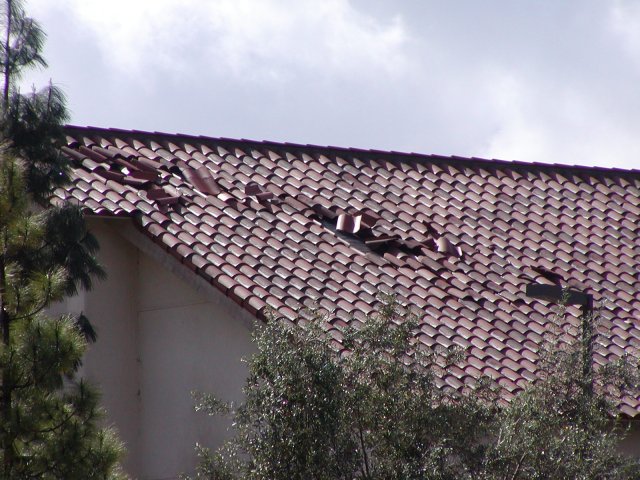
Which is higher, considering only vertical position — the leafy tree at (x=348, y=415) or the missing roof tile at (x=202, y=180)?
the missing roof tile at (x=202, y=180)

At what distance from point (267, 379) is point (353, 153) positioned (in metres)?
9.03

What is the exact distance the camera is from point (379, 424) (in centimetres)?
768

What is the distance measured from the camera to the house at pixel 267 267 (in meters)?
12.2

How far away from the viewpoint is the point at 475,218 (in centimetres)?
1536

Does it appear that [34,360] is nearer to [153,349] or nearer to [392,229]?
[153,349]

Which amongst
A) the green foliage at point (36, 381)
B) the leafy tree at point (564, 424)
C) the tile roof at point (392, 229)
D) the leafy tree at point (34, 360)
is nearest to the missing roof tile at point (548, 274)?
the tile roof at point (392, 229)

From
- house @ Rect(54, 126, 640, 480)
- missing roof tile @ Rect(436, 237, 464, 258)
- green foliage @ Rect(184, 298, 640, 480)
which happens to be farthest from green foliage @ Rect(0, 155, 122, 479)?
missing roof tile @ Rect(436, 237, 464, 258)

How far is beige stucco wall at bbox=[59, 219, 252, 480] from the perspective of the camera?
12523 mm

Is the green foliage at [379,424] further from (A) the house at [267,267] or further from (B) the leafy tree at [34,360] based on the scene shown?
(A) the house at [267,267]

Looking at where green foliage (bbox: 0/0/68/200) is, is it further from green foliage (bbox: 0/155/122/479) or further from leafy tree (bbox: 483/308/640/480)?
leafy tree (bbox: 483/308/640/480)

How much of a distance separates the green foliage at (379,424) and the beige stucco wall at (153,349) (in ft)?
14.6

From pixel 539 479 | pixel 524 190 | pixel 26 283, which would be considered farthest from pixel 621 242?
pixel 26 283

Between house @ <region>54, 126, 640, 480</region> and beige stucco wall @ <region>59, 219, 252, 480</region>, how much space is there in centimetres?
2

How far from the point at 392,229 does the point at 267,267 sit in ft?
7.77
